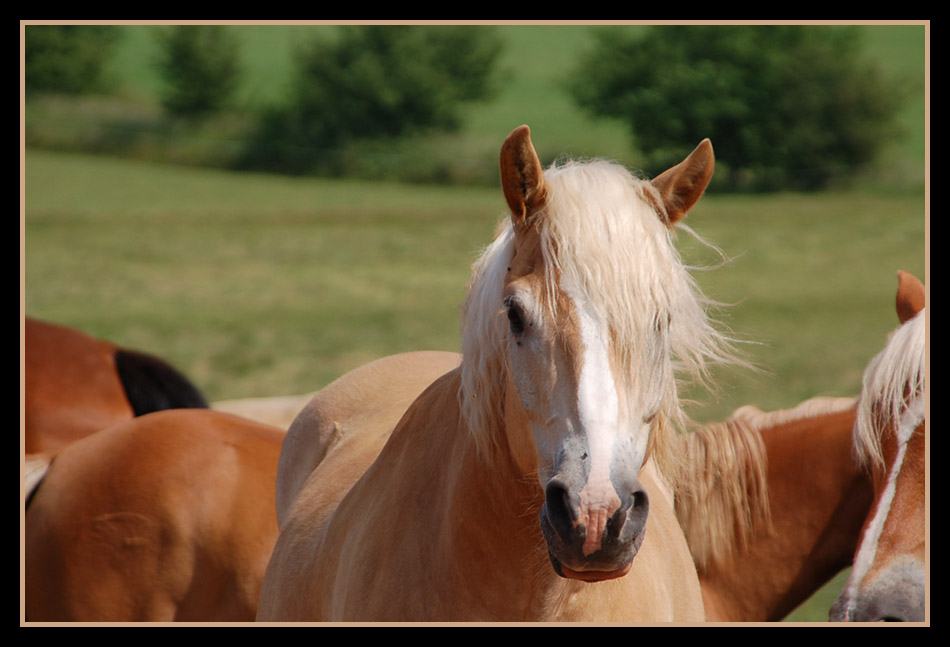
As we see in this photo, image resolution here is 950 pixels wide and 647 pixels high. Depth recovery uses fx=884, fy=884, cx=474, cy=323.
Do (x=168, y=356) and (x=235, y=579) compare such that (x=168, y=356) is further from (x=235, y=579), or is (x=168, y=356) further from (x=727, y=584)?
(x=727, y=584)

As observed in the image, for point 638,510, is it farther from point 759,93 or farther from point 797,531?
A: point 759,93

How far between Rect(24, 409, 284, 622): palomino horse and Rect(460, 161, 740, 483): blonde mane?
1872 millimetres

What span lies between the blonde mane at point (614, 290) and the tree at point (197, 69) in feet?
86.2

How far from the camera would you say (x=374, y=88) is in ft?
78.4

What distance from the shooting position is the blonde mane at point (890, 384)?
8.46ft

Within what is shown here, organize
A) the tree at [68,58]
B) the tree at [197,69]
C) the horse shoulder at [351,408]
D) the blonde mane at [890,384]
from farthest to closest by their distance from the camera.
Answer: the tree at [197,69], the tree at [68,58], the horse shoulder at [351,408], the blonde mane at [890,384]

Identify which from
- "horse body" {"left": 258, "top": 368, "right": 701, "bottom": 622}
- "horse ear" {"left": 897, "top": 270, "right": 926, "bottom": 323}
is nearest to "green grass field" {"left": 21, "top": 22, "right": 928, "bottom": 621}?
"horse ear" {"left": 897, "top": 270, "right": 926, "bottom": 323}

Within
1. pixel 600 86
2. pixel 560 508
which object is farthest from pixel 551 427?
pixel 600 86

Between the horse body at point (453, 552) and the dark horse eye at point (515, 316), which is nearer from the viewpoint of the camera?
the dark horse eye at point (515, 316)

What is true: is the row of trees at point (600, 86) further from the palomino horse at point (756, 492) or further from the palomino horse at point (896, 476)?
the palomino horse at point (896, 476)

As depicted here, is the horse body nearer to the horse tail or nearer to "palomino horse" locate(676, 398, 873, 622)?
"palomino horse" locate(676, 398, 873, 622)

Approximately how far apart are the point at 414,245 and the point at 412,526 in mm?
20412

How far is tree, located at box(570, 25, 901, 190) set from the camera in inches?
604

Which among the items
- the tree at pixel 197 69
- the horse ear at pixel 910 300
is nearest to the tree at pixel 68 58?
the tree at pixel 197 69
